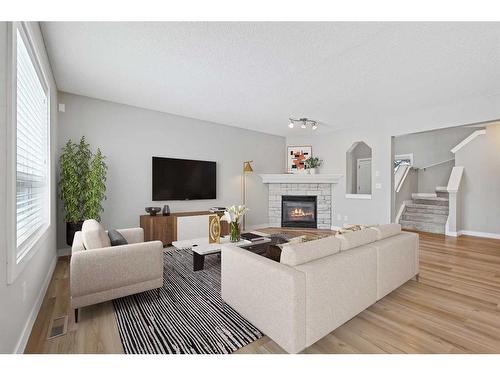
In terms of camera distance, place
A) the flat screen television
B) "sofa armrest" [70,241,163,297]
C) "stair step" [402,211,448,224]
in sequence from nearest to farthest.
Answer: "sofa armrest" [70,241,163,297]
the flat screen television
"stair step" [402,211,448,224]

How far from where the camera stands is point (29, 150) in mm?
2062

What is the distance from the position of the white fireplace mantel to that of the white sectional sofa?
12.4 ft

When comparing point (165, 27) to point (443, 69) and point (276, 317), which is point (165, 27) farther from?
point (443, 69)

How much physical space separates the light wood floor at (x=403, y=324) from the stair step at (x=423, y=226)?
3022 mm

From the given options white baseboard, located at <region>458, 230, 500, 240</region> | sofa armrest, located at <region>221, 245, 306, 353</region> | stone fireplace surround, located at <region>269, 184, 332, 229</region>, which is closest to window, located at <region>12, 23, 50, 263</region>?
sofa armrest, located at <region>221, 245, 306, 353</region>

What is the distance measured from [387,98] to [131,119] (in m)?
4.33

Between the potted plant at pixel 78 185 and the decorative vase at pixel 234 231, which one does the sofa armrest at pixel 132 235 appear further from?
the decorative vase at pixel 234 231

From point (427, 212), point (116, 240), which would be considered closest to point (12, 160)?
point (116, 240)

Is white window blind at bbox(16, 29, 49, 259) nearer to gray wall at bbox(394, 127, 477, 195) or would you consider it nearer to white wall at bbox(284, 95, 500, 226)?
white wall at bbox(284, 95, 500, 226)

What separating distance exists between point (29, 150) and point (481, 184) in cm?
789

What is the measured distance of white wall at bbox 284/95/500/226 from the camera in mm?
3761

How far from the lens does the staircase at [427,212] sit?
5.75 m

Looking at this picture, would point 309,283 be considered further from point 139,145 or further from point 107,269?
point 139,145

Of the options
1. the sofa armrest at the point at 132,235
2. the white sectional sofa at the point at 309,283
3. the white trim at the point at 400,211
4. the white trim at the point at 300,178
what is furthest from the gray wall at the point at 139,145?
the white trim at the point at 400,211
